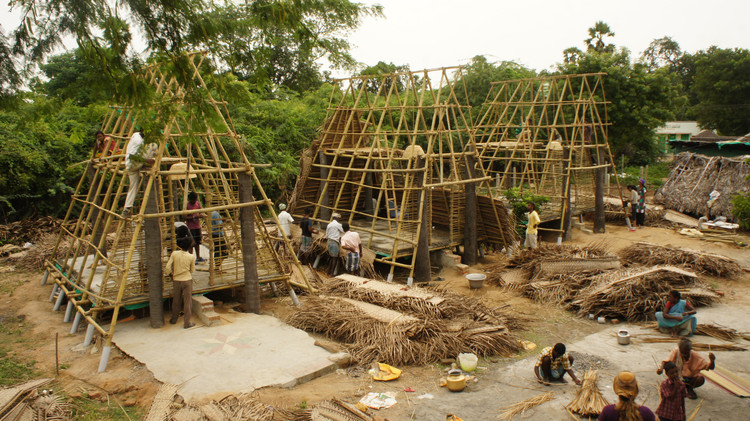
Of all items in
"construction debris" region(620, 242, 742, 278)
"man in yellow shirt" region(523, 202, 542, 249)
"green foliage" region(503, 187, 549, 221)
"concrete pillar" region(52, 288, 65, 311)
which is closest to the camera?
"concrete pillar" region(52, 288, 65, 311)

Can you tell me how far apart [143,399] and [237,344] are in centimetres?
164

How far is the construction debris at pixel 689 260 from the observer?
1201cm

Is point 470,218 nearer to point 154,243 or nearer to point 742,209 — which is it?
point 154,243

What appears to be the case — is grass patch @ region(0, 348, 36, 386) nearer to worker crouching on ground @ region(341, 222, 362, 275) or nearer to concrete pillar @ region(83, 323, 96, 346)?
concrete pillar @ region(83, 323, 96, 346)

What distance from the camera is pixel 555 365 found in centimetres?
691

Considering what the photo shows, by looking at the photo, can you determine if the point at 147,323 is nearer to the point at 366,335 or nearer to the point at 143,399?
the point at 143,399

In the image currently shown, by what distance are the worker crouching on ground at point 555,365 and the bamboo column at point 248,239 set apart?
4.93 m

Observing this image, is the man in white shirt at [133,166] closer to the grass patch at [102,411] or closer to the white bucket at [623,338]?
the grass patch at [102,411]

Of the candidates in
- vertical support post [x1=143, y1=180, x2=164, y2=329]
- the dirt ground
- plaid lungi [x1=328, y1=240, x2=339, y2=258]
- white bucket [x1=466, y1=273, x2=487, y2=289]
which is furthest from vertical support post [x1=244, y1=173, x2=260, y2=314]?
white bucket [x1=466, y1=273, x2=487, y2=289]

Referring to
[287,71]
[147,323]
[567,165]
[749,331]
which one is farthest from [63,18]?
[287,71]

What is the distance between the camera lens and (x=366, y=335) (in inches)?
320

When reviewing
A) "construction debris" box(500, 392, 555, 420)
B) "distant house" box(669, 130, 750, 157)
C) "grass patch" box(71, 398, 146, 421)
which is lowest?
"construction debris" box(500, 392, 555, 420)

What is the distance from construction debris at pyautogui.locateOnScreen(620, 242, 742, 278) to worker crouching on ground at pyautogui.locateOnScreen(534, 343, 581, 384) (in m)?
6.59

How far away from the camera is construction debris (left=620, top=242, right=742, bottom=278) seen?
12.0m
